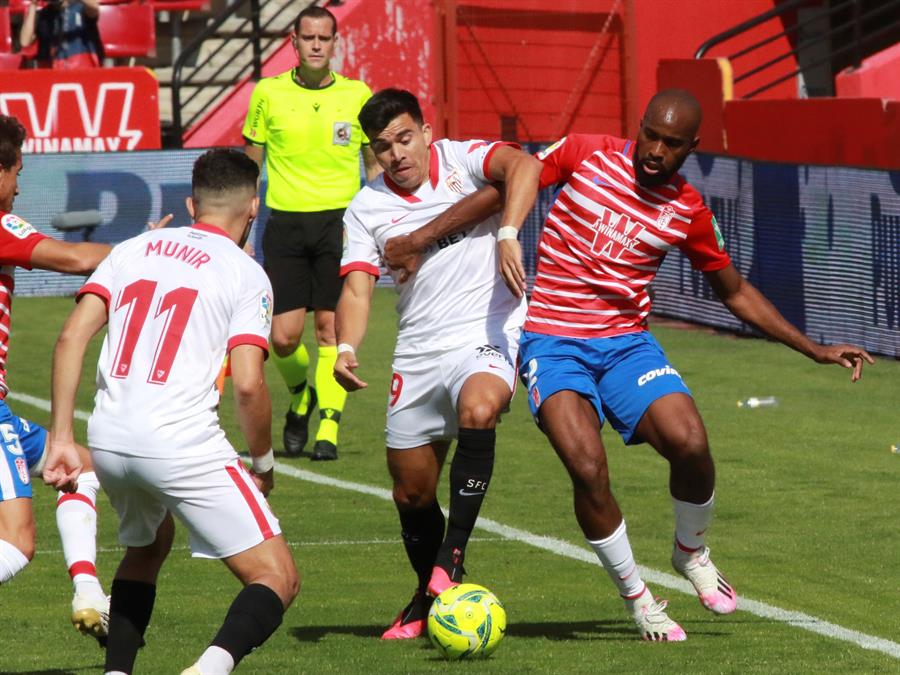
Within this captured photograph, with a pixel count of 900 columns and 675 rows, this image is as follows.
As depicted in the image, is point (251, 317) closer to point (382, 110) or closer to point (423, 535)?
point (382, 110)

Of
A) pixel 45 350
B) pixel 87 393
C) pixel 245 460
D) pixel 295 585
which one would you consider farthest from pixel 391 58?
pixel 295 585

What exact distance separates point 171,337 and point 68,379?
34 centimetres

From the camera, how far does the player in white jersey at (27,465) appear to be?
20.5ft

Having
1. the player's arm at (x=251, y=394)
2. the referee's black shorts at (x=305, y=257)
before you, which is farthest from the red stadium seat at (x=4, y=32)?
the player's arm at (x=251, y=394)

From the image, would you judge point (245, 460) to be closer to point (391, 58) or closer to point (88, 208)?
point (88, 208)

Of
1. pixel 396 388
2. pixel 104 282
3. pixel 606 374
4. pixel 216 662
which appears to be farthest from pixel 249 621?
pixel 606 374

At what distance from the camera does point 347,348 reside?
7.10 metres

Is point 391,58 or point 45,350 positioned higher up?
point 391,58

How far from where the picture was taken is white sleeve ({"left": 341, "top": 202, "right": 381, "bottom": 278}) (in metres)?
7.41

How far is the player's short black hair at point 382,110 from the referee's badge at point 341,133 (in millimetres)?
4714

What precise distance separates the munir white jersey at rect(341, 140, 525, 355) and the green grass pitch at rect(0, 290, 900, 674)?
Answer: 1.20 metres

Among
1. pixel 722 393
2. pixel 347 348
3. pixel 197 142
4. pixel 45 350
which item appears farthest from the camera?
pixel 197 142

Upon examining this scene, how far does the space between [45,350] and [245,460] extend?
196 inches

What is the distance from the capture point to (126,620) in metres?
5.90
